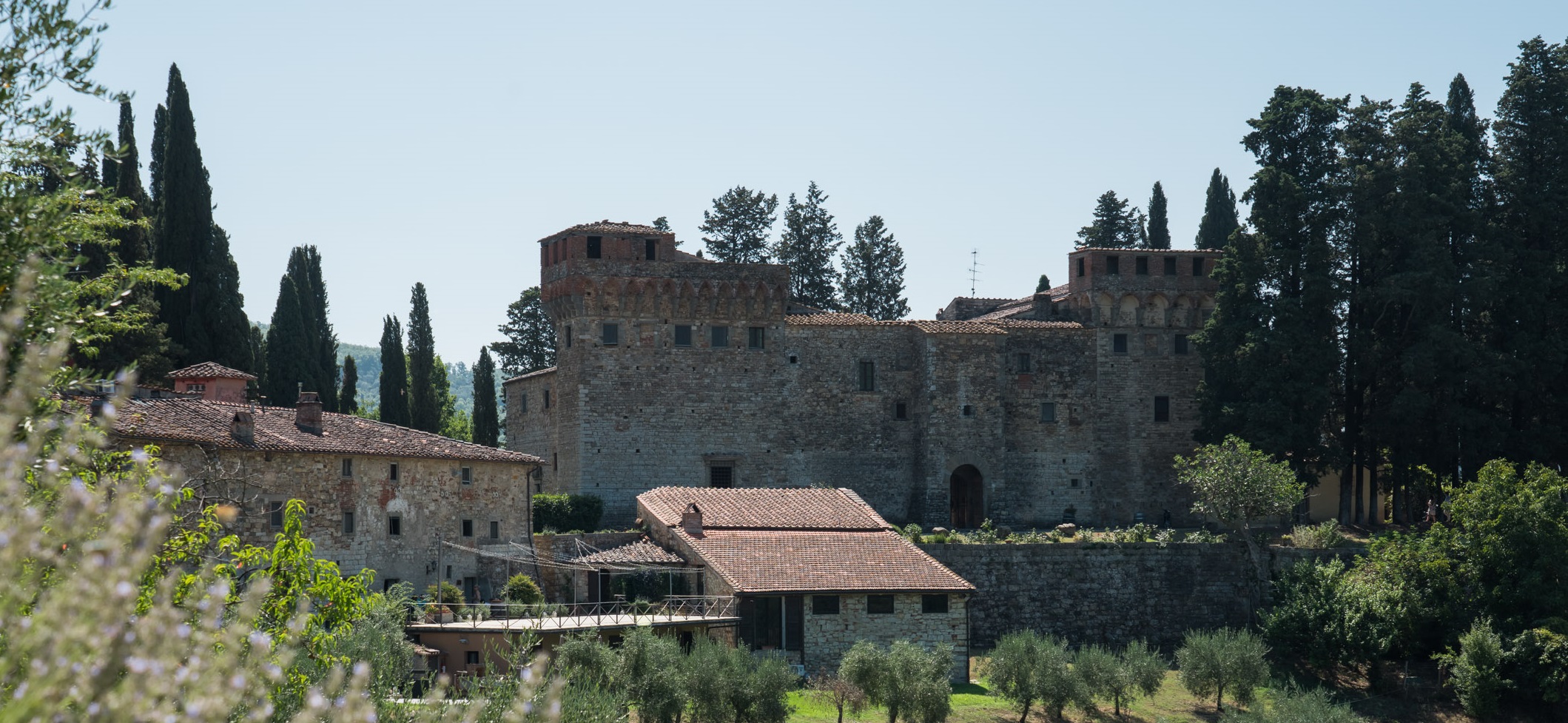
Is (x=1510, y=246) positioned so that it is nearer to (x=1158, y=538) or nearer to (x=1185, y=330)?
(x=1185, y=330)

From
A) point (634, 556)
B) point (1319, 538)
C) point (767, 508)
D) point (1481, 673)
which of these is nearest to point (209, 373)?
point (634, 556)

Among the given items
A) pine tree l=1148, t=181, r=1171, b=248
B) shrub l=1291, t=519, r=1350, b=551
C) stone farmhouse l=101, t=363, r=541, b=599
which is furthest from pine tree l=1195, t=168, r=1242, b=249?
stone farmhouse l=101, t=363, r=541, b=599

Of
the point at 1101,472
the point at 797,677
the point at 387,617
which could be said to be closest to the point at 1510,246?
the point at 1101,472

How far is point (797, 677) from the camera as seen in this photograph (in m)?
29.9

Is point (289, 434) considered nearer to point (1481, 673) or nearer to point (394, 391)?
point (394, 391)

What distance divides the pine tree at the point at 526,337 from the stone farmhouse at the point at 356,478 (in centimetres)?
2148

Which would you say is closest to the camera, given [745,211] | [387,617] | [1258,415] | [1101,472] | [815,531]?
[387,617]

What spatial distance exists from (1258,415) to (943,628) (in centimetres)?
1348

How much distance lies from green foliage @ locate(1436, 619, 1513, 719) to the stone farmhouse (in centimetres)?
2136

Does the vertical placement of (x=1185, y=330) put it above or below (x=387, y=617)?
above

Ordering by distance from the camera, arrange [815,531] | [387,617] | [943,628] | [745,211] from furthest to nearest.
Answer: [745,211] → [815,531] → [943,628] → [387,617]

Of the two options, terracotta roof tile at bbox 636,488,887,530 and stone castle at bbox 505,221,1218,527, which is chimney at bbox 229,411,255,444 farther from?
stone castle at bbox 505,221,1218,527

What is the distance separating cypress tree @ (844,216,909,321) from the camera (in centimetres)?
6188

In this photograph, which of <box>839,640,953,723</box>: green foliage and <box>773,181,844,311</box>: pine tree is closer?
<box>839,640,953,723</box>: green foliage
